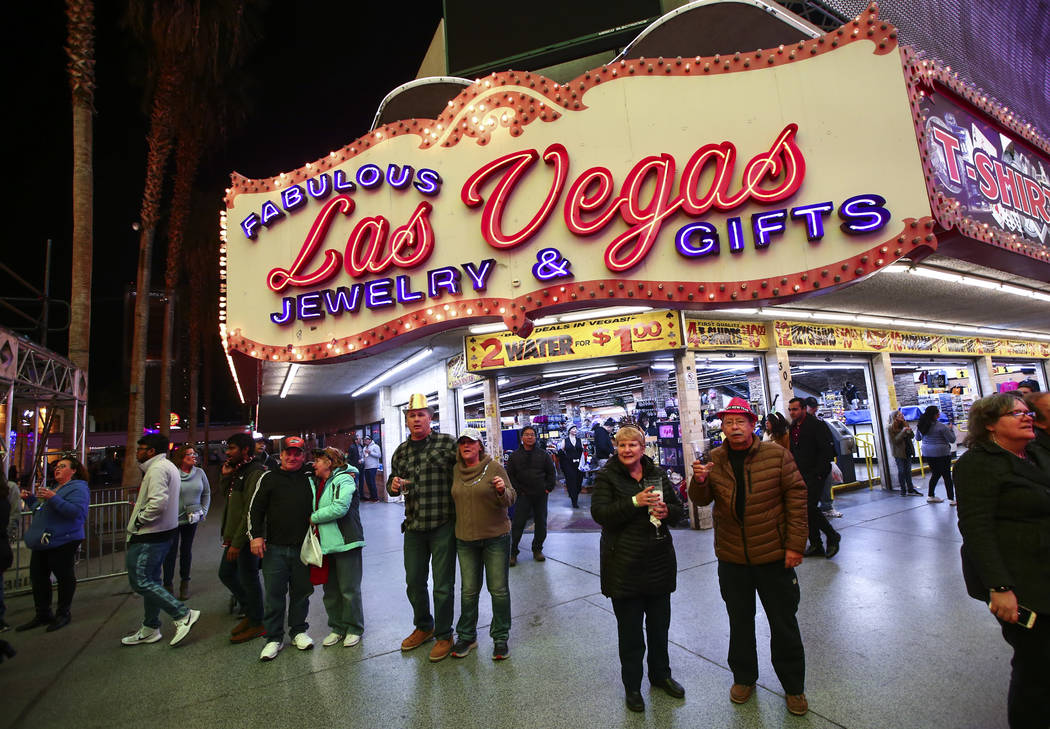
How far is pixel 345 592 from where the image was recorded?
4609 millimetres

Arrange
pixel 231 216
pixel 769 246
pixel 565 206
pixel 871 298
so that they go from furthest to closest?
pixel 871 298, pixel 231 216, pixel 565 206, pixel 769 246

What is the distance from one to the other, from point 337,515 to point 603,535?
2.35 m

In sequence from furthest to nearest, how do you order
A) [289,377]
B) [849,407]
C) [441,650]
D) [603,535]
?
1. [289,377]
2. [849,407]
3. [441,650]
4. [603,535]

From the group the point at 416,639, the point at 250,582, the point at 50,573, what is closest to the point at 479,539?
the point at 416,639

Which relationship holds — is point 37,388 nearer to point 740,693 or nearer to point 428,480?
point 428,480

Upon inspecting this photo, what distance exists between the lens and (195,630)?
5.21 metres

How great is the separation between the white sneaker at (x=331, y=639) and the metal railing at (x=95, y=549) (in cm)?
396

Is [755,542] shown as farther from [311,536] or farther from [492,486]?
[311,536]

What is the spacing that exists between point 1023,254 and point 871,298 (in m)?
3.68

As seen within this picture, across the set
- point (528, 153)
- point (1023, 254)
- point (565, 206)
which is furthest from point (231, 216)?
point (1023, 254)

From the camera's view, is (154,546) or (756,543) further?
(154,546)


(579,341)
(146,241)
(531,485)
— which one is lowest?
(531,485)

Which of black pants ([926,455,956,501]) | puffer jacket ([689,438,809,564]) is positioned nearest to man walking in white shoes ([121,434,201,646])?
puffer jacket ([689,438,809,564])

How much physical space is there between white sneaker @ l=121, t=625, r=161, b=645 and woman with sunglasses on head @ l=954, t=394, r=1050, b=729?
6.45 meters
